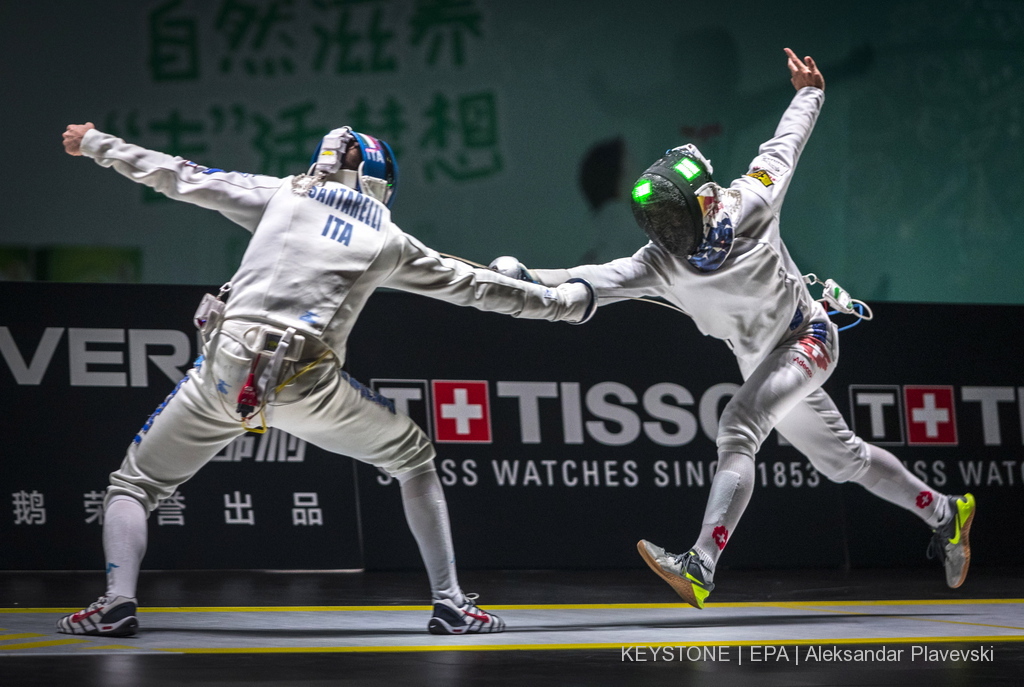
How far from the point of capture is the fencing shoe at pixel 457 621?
3.82m

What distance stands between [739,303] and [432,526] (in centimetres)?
151

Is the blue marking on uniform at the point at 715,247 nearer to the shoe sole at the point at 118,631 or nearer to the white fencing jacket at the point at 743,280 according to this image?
the white fencing jacket at the point at 743,280

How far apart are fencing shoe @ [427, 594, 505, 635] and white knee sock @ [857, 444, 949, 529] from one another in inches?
75.9

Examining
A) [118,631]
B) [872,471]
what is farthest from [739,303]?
[118,631]

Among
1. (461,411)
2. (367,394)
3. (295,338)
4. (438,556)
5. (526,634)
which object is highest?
(295,338)

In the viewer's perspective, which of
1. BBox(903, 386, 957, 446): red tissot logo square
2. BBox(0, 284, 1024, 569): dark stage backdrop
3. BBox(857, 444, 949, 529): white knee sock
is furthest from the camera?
BBox(903, 386, 957, 446): red tissot logo square

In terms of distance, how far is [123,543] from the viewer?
3.51 meters

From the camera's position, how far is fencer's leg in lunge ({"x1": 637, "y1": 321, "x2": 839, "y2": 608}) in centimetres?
404

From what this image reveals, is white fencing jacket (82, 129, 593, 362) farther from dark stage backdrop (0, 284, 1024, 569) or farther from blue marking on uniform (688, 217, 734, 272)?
dark stage backdrop (0, 284, 1024, 569)

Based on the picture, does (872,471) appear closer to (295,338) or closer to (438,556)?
(438,556)

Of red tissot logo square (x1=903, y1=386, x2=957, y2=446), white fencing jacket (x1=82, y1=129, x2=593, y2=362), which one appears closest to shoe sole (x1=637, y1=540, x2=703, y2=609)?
white fencing jacket (x1=82, y1=129, x2=593, y2=362)

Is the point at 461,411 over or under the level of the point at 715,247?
under

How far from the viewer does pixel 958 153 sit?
421 inches

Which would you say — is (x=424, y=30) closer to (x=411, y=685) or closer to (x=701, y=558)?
(x=701, y=558)
